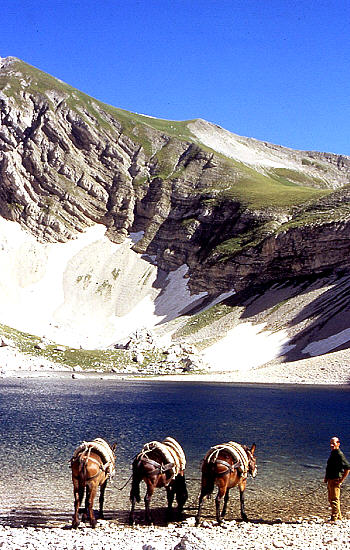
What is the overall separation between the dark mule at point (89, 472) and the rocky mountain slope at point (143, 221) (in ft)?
361

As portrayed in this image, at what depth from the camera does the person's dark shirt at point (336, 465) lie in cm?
1761

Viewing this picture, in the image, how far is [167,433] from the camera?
116ft

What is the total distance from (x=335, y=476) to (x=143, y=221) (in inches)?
6714

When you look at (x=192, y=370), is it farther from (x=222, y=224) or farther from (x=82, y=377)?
(x=222, y=224)

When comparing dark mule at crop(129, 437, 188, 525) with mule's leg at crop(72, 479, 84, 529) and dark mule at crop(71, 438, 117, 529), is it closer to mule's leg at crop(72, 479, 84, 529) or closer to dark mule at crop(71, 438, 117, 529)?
dark mule at crop(71, 438, 117, 529)

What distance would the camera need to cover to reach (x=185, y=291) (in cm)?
15300

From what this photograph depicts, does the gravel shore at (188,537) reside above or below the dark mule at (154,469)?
below

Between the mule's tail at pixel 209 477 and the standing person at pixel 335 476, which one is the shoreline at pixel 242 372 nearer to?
the standing person at pixel 335 476

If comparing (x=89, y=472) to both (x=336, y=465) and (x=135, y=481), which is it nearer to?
(x=135, y=481)

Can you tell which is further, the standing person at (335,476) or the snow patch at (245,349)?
the snow patch at (245,349)

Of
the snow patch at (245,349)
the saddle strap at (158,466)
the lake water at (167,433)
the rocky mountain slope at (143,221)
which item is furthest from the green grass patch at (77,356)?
the saddle strap at (158,466)

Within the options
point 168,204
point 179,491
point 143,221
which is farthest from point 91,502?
point 143,221

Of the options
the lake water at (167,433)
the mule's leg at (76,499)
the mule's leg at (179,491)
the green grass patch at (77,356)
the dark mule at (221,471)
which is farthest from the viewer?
the green grass patch at (77,356)

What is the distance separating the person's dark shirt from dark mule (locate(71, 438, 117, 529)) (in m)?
7.25
